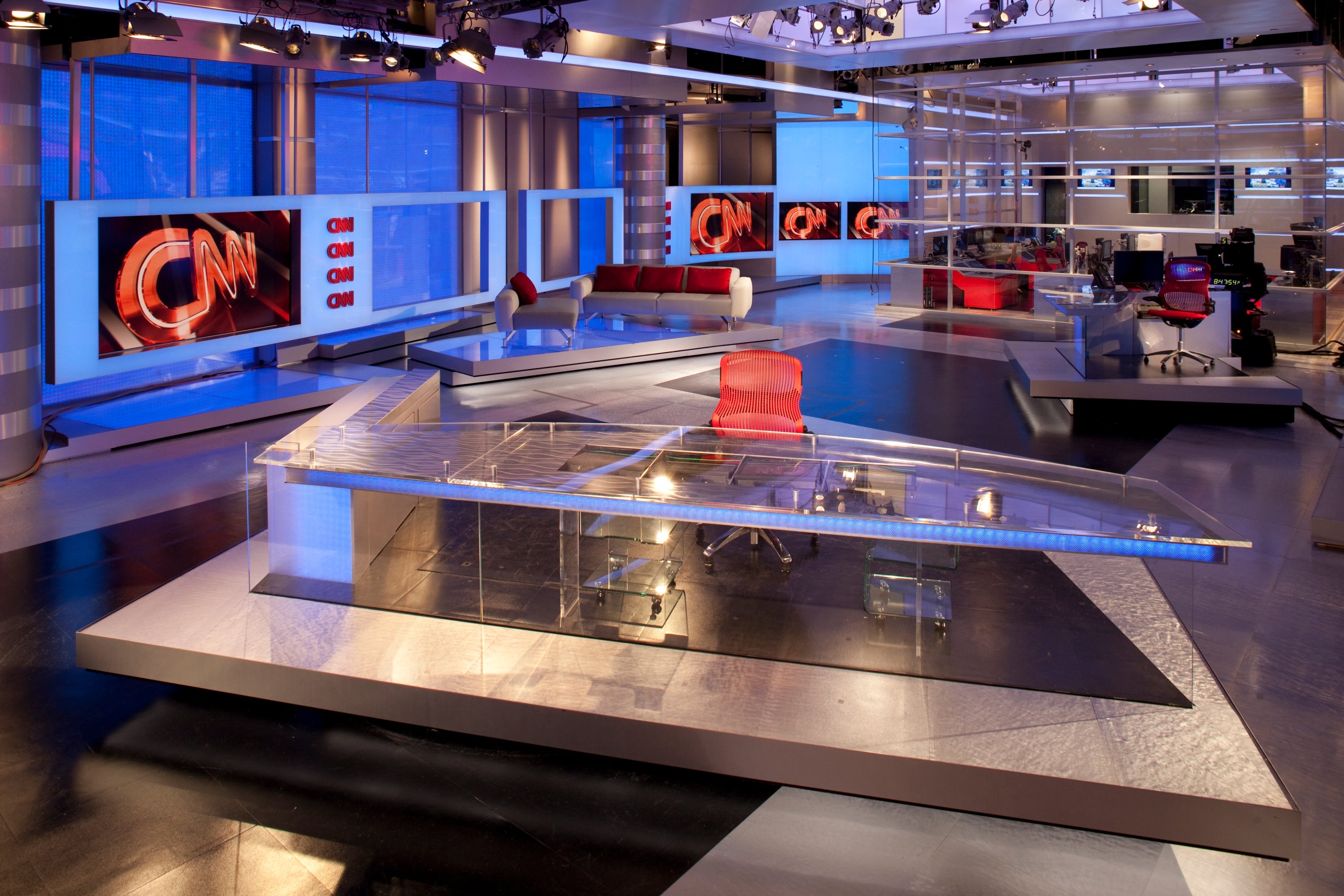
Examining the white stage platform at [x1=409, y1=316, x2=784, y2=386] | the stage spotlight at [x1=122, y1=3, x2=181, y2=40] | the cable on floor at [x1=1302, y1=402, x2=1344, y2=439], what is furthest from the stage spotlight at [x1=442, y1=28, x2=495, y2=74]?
the cable on floor at [x1=1302, y1=402, x2=1344, y2=439]

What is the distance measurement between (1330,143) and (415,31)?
11.0 meters

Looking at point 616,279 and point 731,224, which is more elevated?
point 731,224

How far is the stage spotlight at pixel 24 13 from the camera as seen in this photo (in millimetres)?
5484

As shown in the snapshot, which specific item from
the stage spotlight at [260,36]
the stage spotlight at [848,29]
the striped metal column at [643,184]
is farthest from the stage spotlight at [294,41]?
the striped metal column at [643,184]

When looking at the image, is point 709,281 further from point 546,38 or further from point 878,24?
point 546,38

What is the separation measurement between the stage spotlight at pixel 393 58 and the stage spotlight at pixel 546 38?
1112 millimetres

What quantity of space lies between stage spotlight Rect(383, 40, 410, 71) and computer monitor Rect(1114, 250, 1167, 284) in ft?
23.7

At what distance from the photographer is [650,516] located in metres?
3.50

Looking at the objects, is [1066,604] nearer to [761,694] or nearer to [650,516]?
[761,694]

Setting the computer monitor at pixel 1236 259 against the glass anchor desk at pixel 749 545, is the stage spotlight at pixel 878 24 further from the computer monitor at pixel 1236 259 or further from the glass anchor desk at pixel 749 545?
the glass anchor desk at pixel 749 545

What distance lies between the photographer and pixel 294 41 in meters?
8.38

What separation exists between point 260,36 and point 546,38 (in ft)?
8.65

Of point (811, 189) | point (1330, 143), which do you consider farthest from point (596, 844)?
point (811, 189)

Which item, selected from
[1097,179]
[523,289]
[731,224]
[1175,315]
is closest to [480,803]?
[1175,315]
